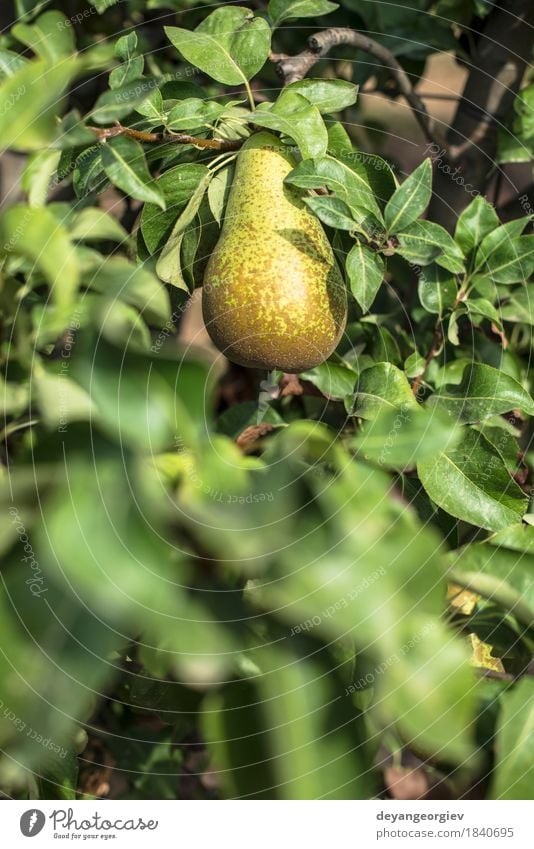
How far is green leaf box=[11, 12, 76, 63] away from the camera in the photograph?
2.64ft

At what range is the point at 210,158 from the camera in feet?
2.22

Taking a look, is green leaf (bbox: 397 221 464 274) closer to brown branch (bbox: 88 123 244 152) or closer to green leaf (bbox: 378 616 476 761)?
brown branch (bbox: 88 123 244 152)

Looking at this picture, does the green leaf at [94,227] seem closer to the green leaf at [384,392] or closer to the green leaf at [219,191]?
the green leaf at [219,191]

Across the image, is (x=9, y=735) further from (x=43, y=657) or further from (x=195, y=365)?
(x=195, y=365)

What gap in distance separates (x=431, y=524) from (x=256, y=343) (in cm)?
21

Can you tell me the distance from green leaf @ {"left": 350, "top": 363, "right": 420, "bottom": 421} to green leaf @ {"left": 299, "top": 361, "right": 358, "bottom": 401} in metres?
0.05

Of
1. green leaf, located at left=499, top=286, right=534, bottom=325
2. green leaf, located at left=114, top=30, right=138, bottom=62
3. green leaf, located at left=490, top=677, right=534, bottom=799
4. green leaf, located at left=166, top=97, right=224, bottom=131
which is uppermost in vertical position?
green leaf, located at left=114, top=30, right=138, bottom=62

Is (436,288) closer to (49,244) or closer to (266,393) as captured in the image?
(266,393)

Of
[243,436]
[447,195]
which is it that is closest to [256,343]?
[243,436]

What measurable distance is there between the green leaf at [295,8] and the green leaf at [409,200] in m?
0.17

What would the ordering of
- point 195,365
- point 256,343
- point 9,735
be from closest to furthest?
point 195,365, point 9,735, point 256,343

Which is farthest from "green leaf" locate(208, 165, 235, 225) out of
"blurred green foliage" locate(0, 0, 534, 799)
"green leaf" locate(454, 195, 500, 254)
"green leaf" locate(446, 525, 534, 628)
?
"green leaf" locate(446, 525, 534, 628)

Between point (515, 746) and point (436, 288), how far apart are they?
376 millimetres

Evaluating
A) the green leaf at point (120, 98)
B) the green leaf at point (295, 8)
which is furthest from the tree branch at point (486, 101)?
the green leaf at point (120, 98)
